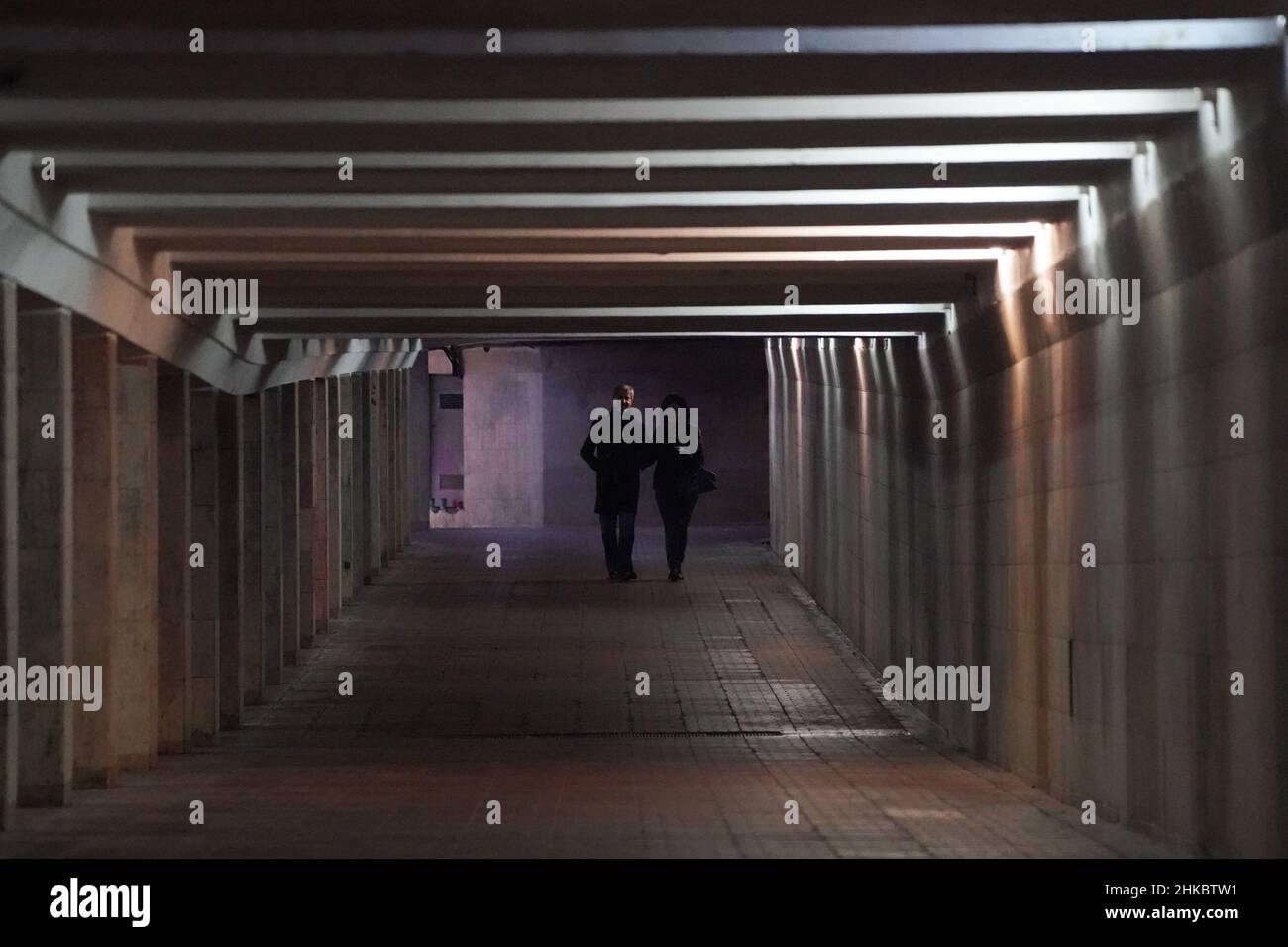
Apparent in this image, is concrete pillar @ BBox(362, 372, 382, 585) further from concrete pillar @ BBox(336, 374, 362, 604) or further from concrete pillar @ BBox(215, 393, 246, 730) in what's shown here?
concrete pillar @ BBox(215, 393, 246, 730)

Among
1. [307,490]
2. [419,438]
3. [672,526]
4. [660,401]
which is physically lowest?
[672,526]

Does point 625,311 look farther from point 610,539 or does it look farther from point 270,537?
point 610,539

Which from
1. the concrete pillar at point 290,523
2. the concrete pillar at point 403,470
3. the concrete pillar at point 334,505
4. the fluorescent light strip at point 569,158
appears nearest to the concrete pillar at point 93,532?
the fluorescent light strip at point 569,158

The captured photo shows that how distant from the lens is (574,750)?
48.5ft

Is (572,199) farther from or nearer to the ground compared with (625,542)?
farther from the ground

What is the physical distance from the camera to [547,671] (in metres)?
18.4

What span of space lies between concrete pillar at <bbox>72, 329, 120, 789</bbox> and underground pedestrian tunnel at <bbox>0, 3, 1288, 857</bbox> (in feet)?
0.11

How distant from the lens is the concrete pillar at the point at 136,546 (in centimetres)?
1385

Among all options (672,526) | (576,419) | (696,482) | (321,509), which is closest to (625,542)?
(672,526)

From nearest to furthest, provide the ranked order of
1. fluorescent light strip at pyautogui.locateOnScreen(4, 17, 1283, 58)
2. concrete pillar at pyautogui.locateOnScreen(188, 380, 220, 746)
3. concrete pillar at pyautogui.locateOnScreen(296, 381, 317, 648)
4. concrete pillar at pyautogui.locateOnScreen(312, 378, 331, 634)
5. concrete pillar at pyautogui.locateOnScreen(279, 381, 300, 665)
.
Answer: fluorescent light strip at pyautogui.locateOnScreen(4, 17, 1283, 58) → concrete pillar at pyautogui.locateOnScreen(188, 380, 220, 746) → concrete pillar at pyautogui.locateOnScreen(279, 381, 300, 665) → concrete pillar at pyautogui.locateOnScreen(296, 381, 317, 648) → concrete pillar at pyautogui.locateOnScreen(312, 378, 331, 634)

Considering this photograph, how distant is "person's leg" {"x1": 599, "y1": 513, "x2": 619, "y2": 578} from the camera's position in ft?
77.9

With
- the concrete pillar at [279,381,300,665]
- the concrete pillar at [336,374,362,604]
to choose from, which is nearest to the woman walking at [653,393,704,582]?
the concrete pillar at [336,374,362,604]

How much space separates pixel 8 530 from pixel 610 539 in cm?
1394

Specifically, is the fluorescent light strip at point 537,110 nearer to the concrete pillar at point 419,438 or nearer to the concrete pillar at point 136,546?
the concrete pillar at point 136,546
